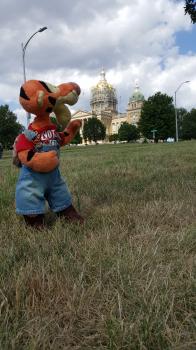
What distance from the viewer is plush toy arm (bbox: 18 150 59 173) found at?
12.5ft

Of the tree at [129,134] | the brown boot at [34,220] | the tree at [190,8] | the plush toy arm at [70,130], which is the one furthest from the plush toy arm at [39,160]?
the tree at [129,134]

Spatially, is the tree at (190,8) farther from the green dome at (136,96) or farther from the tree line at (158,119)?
the green dome at (136,96)

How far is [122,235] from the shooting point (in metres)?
3.39

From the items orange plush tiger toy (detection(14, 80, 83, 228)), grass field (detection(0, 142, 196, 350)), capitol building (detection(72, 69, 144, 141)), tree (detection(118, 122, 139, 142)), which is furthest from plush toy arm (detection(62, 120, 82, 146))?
capitol building (detection(72, 69, 144, 141))

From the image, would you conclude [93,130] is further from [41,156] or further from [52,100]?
[41,156]

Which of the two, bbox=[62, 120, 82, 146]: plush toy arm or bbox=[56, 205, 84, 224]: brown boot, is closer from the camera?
bbox=[56, 205, 84, 224]: brown boot

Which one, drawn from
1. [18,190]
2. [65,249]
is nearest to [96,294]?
[65,249]

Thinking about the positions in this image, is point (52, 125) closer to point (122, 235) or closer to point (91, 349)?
point (122, 235)

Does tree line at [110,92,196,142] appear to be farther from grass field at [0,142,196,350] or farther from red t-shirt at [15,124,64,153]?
grass field at [0,142,196,350]

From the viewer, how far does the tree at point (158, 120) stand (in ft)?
253

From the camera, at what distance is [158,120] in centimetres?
7769

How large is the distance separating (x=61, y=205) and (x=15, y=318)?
214 centimetres

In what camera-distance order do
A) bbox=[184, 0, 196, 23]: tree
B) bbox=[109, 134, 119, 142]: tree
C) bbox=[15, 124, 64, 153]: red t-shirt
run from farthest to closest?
1. bbox=[109, 134, 119, 142]: tree
2. bbox=[184, 0, 196, 23]: tree
3. bbox=[15, 124, 64, 153]: red t-shirt

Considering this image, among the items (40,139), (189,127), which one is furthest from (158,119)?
(40,139)
